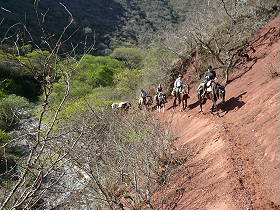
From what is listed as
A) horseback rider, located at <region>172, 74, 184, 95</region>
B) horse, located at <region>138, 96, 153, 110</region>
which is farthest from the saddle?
horse, located at <region>138, 96, 153, 110</region>

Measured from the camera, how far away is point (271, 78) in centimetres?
1594

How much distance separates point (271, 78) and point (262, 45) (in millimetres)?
6884

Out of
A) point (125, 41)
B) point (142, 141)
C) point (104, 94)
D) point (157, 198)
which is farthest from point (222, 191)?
point (125, 41)

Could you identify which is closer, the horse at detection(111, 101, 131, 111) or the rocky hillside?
the horse at detection(111, 101, 131, 111)

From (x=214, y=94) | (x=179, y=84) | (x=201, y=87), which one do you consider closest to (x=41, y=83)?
(x=214, y=94)

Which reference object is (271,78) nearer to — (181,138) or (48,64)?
(181,138)

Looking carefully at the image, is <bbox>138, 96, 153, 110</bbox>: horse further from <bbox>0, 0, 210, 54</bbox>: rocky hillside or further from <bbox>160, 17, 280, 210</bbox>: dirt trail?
<bbox>0, 0, 210, 54</bbox>: rocky hillside

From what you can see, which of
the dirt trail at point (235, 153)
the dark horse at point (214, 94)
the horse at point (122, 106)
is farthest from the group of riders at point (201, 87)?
the horse at point (122, 106)

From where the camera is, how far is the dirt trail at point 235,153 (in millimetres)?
8797

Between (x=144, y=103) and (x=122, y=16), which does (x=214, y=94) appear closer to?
(x=144, y=103)

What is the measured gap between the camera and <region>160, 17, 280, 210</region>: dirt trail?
880 cm

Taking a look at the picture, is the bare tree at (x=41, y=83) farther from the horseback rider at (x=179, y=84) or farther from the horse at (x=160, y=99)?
the horse at (x=160, y=99)

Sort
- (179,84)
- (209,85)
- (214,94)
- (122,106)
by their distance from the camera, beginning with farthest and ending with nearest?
(122,106) → (179,84) → (209,85) → (214,94)

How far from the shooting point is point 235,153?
36.1 ft
